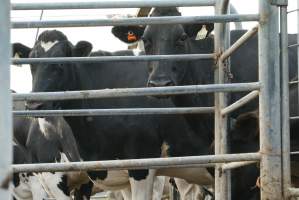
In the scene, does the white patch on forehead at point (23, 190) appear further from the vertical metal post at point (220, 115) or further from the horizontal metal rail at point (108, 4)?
the vertical metal post at point (220, 115)

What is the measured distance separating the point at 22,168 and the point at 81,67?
4.53m

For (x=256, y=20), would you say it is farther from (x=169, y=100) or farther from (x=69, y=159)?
(x=69, y=159)

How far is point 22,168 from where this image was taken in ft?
10.3

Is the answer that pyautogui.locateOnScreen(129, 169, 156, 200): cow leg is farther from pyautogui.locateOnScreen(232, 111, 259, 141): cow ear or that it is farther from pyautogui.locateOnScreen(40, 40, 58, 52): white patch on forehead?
pyautogui.locateOnScreen(232, 111, 259, 141): cow ear

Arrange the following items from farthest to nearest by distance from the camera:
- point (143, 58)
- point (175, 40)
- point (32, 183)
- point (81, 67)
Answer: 1. point (32, 183)
2. point (81, 67)
3. point (175, 40)
4. point (143, 58)

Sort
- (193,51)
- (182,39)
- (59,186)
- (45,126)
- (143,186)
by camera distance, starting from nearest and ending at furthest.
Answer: (182,39) → (193,51) → (143,186) → (59,186) → (45,126)

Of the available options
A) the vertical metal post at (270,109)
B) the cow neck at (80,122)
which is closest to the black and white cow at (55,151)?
the cow neck at (80,122)

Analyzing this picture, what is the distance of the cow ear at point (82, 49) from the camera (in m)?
7.06

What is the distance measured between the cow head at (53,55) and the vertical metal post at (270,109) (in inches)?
154

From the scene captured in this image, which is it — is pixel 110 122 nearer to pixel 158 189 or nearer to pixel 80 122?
pixel 80 122

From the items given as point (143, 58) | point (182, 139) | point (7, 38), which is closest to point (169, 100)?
point (182, 139)

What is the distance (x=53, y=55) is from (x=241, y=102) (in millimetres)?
4112

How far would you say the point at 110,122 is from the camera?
23.5 feet

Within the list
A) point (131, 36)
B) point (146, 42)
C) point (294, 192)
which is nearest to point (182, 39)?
point (146, 42)
